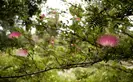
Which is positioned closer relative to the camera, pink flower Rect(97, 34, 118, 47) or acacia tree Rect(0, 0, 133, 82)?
acacia tree Rect(0, 0, 133, 82)

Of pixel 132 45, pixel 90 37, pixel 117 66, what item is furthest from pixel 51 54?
pixel 132 45

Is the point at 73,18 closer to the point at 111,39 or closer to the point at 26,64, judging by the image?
the point at 111,39

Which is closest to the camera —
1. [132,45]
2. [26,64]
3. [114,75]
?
[132,45]

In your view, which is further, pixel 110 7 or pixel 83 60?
pixel 83 60

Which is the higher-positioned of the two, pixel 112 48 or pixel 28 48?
pixel 112 48

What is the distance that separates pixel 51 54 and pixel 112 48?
946 mm

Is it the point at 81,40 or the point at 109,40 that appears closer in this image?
the point at 109,40

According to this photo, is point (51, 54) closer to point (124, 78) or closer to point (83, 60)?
point (83, 60)

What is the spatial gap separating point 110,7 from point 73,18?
0.55 metres

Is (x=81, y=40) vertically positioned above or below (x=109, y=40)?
below

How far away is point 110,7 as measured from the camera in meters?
2.54

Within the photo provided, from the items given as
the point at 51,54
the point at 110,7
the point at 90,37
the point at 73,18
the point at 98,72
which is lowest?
the point at 98,72

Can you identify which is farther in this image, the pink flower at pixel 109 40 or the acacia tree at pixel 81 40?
the pink flower at pixel 109 40

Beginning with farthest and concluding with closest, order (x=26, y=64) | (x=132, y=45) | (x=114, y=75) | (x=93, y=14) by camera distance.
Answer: (x=26, y=64), (x=114, y=75), (x=132, y=45), (x=93, y=14)
